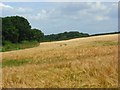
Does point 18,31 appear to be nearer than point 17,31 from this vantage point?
No

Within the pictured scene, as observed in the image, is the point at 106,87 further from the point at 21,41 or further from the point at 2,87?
the point at 21,41

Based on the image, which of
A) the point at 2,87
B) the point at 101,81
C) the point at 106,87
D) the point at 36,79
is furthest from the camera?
the point at 36,79

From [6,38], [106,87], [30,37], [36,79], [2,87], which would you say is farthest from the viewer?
[30,37]

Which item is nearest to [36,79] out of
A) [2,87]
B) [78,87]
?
[2,87]

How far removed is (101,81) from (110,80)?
0.50 ft

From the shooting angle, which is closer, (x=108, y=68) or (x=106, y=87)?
(x=106, y=87)

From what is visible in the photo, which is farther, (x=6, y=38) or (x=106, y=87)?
(x=6, y=38)

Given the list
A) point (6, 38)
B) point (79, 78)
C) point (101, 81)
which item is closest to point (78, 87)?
point (101, 81)

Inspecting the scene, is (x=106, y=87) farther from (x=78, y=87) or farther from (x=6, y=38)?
(x=6, y=38)

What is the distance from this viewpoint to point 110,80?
17.3 feet

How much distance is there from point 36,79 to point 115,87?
5.93 ft

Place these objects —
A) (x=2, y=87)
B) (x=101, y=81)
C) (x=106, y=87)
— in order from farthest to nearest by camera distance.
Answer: (x=2, y=87) → (x=101, y=81) → (x=106, y=87)

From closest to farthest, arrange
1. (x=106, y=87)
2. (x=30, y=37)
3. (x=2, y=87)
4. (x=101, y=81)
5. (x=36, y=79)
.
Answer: (x=106, y=87) < (x=101, y=81) < (x=2, y=87) < (x=36, y=79) < (x=30, y=37)

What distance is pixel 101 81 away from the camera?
5320 millimetres
